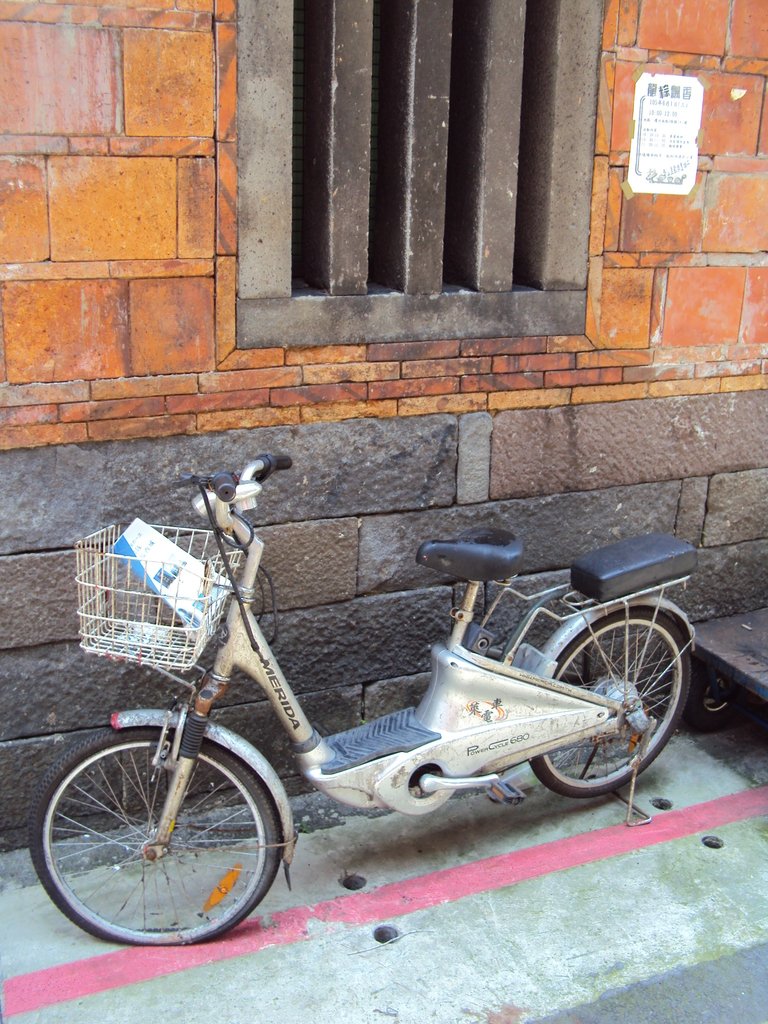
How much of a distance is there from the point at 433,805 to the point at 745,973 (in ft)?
3.76

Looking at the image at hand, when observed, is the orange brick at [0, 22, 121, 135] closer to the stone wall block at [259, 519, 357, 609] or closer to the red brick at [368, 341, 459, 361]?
the red brick at [368, 341, 459, 361]

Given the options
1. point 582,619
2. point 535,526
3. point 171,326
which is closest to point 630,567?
point 582,619

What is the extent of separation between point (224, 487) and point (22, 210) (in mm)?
1167

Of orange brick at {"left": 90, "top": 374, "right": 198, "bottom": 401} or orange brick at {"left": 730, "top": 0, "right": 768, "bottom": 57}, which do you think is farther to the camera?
orange brick at {"left": 730, "top": 0, "right": 768, "bottom": 57}

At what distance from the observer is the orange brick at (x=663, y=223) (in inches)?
184

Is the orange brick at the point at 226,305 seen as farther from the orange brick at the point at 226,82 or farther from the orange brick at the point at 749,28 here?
the orange brick at the point at 749,28

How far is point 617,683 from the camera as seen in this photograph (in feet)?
14.5

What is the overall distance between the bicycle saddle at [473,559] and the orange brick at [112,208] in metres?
1.38

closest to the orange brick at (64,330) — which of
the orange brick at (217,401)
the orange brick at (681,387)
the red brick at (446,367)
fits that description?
the orange brick at (217,401)

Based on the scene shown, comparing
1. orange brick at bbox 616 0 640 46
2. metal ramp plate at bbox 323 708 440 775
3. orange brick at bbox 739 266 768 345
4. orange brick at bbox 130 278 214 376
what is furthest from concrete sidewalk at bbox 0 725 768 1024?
orange brick at bbox 616 0 640 46

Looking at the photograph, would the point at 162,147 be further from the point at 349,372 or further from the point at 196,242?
the point at 349,372

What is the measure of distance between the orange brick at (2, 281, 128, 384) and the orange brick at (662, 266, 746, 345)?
2.42m

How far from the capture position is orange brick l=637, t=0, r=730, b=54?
450cm

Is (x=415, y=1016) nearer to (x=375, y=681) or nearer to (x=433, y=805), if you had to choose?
A: (x=433, y=805)
